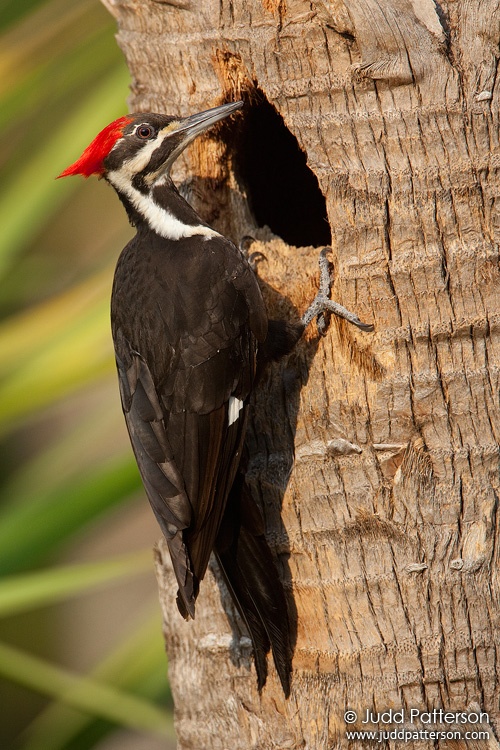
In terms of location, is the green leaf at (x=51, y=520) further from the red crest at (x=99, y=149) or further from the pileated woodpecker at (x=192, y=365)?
the red crest at (x=99, y=149)

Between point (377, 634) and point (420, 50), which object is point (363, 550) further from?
point (420, 50)

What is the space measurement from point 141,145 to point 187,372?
0.80m

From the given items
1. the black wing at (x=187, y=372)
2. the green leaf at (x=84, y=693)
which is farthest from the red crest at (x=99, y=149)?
the green leaf at (x=84, y=693)

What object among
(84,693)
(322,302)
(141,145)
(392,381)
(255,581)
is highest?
(141,145)

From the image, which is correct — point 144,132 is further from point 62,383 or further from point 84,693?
point 84,693

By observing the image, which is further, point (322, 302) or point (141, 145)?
point (141, 145)

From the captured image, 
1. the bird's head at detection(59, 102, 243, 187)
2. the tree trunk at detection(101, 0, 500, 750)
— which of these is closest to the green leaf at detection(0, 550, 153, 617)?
the tree trunk at detection(101, 0, 500, 750)

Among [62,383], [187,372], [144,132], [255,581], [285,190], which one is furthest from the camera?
[285,190]


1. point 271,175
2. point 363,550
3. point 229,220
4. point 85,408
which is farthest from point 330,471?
point 85,408

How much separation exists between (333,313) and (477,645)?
100 cm

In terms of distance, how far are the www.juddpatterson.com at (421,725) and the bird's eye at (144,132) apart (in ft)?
6.22

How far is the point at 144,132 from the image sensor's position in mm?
2957

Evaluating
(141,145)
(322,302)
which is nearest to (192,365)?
(322,302)

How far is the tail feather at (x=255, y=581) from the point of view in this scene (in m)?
2.63
